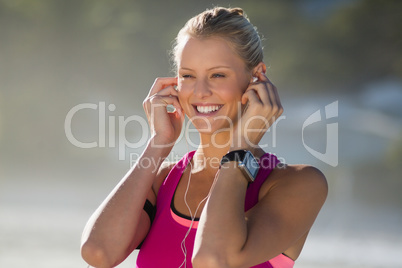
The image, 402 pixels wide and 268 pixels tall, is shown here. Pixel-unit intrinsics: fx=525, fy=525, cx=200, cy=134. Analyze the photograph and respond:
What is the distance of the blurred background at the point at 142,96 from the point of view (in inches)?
248

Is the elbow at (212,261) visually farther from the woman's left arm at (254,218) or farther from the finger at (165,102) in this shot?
the finger at (165,102)

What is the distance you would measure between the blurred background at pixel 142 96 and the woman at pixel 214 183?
12.8 feet

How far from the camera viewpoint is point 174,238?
1.42 meters

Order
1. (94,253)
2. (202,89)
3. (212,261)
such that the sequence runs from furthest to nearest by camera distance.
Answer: (202,89) < (94,253) < (212,261)

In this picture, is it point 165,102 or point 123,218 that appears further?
point 165,102

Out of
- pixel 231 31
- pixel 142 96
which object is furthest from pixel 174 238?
pixel 142 96

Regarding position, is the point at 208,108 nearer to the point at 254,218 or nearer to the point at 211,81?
the point at 211,81

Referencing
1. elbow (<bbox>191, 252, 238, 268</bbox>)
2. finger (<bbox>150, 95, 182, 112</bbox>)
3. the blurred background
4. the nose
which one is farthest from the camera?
the blurred background

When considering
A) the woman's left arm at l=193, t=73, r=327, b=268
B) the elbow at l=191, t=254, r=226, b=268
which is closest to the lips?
the woman's left arm at l=193, t=73, r=327, b=268

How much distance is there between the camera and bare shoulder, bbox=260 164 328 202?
1347mm

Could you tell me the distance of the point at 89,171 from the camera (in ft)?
24.7

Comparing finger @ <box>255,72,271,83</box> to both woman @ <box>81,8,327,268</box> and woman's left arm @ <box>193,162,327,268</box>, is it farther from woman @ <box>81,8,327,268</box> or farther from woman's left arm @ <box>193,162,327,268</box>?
woman's left arm @ <box>193,162,327,268</box>

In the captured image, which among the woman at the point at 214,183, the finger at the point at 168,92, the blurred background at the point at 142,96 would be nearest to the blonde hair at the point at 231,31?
the woman at the point at 214,183

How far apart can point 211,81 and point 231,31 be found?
16 cm
